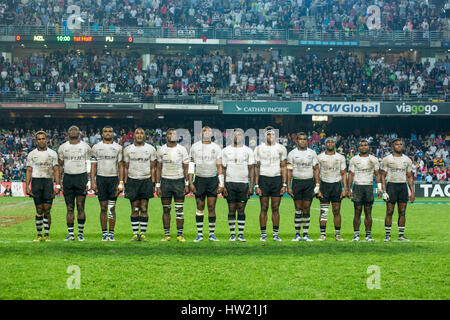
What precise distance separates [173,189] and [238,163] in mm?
1493

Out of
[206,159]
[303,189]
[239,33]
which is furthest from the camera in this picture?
[239,33]

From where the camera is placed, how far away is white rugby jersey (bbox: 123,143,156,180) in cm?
1177

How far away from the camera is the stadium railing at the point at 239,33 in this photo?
41.7 metres

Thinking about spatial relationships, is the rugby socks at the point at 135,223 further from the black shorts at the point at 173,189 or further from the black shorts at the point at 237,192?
the black shorts at the point at 237,192

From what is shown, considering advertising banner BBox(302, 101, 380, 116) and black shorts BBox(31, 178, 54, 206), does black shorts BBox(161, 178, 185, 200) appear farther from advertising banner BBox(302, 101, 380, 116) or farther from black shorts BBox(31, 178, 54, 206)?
advertising banner BBox(302, 101, 380, 116)

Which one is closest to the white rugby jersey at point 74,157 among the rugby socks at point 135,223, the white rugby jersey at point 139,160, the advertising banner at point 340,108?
the white rugby jersey at point 139,160

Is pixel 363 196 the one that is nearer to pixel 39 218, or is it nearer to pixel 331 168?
pixel 331 168

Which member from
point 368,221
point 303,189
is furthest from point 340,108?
point 303,189

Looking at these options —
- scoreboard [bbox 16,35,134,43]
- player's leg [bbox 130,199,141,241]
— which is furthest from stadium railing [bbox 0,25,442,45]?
player's leg [bbox 130,199,141,241]

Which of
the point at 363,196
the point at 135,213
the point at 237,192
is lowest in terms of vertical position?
the point at 135,213

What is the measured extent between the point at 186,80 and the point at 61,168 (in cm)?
2988

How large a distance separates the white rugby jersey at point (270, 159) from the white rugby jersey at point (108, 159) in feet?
9.86

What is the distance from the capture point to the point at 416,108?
40000mm

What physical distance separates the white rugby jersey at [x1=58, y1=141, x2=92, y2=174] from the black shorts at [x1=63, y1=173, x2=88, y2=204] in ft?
0.36
